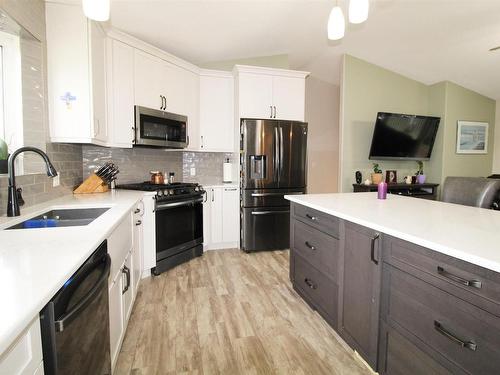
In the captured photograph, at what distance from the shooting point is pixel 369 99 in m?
4.62

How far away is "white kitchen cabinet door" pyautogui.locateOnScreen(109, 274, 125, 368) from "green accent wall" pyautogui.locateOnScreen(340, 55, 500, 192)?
3.81 metres

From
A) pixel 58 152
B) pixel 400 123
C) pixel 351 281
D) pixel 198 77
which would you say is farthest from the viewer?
pixel 400 123

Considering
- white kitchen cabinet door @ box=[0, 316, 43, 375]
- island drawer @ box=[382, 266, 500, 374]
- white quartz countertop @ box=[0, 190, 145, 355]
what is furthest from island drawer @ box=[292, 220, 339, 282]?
white kitchen cabinet door @ box=[0, 316, 43, 375]

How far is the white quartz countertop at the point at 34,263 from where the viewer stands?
58 centimetres

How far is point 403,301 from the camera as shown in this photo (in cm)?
124

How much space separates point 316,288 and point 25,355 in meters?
1.76

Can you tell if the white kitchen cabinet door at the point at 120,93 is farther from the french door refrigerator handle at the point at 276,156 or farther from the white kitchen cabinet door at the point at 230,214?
the french door refrigerator handle at the point at 276,156

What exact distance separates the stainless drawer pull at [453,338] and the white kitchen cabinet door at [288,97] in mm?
3046

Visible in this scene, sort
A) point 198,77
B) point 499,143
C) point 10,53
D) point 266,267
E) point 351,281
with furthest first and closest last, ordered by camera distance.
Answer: point 499,143, point 198,77, point 266,267, point 10,53, point 351,281

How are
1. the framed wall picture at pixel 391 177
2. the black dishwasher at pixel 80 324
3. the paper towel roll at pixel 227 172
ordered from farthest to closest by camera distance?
the framed wall picture at pixel 391 177 < the paper towel roll at pixel 227 172 < the black dishwasher at pixel 80 324

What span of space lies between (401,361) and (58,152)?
9.07 feet

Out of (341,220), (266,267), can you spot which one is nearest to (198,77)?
(266,267)

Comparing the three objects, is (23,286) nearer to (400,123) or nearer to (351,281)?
(351,281)

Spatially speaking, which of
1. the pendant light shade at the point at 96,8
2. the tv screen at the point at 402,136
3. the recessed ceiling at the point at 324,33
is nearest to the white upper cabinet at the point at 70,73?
the recessed ceiling at the point at 324,33
